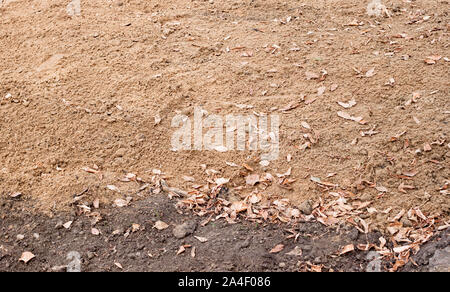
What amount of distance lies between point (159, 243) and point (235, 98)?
1.35 m

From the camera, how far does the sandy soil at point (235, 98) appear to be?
10.5 feet

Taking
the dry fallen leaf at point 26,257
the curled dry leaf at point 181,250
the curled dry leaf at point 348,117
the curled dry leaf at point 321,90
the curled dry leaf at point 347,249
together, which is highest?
the curled dry leaf at point 321,90

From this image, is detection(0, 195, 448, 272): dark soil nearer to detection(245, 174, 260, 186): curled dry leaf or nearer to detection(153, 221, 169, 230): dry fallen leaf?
detection(153, 221, 169, 230): dry fallen leaf

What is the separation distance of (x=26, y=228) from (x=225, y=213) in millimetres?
1233

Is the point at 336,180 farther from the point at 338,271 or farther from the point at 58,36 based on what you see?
the point at 58,36

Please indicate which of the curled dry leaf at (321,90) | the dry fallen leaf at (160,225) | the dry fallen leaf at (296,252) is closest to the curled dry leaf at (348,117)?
the curled dry leaf at (321,90)

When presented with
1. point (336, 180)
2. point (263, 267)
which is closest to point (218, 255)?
point (263, 267)

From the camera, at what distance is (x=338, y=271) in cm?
271

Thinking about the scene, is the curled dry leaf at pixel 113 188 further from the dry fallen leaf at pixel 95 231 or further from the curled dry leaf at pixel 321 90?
the curled dry leaf at pixel 321 90

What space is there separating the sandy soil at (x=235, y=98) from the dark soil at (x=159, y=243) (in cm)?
15

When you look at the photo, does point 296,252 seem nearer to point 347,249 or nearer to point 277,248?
point 277,248

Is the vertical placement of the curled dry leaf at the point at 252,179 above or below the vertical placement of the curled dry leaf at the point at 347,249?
above

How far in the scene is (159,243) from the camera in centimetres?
292

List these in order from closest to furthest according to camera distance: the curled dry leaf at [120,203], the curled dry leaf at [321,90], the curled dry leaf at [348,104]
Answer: the curled dry leaf at [120,203] < the curled dry leaf at [348,104] < the curled dry leaf at [321,90]
